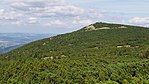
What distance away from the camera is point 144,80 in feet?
357

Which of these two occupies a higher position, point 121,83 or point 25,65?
point 25,65

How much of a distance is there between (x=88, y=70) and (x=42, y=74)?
58.5 ft

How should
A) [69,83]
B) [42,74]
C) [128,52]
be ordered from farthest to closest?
[128,52] < [42,74] < [69,83]

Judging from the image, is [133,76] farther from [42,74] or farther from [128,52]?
[128,52]

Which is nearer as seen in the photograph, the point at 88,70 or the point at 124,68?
the point at 88,70

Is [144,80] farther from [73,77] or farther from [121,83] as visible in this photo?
[73,77]

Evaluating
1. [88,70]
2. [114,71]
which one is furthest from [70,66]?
[114,71]

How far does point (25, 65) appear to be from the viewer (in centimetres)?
11469

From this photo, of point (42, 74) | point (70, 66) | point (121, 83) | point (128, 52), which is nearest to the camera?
point (42, 74)

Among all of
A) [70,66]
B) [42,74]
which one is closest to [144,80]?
[70,66]

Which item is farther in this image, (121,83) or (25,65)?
(25,65)

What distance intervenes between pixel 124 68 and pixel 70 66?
22.7 meters

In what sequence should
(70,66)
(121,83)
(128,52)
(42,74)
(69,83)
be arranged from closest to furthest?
(69,83), (42,74), (121,83), (70,66), (128,52)

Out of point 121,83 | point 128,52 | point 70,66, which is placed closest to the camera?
point 121,83
